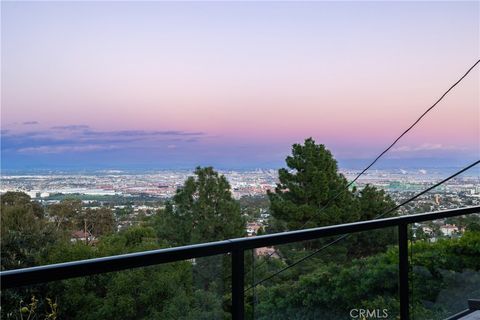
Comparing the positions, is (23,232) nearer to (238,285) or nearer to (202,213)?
(202,213)

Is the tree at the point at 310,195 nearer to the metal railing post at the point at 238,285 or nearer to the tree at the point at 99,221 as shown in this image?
the tree at the point at 99,221

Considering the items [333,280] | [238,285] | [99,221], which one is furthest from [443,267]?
[99,221]

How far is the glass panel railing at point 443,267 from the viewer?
268 centimetres

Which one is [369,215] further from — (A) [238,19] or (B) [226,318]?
(B) [226,318]

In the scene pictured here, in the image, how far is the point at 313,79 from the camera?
19.5 m

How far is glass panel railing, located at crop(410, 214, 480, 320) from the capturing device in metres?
2.68

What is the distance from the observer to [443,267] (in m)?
2.87

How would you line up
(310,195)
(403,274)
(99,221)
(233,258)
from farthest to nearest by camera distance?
(310,195), (99,221), (403,274), (233,258)

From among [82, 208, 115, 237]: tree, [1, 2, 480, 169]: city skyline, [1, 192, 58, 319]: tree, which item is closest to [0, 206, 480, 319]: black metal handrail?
[1, 2, 480, 169]: city skyline

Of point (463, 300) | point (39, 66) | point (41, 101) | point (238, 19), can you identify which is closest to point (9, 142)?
point (41, 101)

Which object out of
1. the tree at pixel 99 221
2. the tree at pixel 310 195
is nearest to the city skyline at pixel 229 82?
the tree at pixel 310 195

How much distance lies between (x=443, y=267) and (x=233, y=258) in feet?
5.53

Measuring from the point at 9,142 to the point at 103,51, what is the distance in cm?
858

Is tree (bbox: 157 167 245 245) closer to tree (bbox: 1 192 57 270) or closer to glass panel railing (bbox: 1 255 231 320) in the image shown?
tree (bbox: 1 192 57 270)
